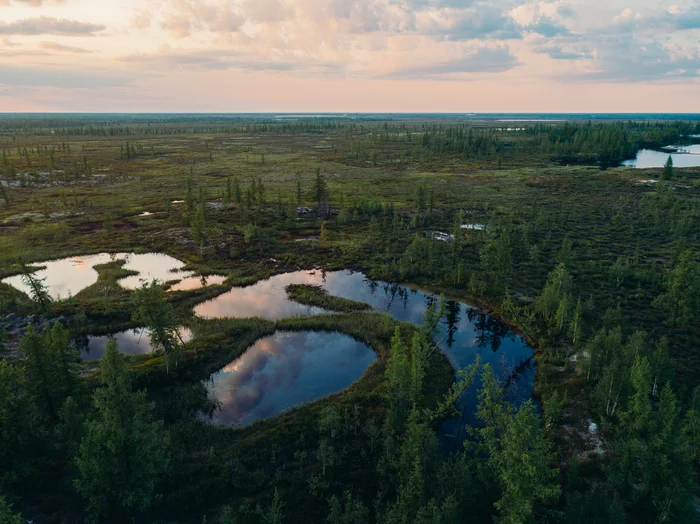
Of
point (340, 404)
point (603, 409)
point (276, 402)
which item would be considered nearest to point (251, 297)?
point (276, 402)

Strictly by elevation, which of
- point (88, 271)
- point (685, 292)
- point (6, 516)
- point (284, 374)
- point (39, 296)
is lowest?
point (284, 374)

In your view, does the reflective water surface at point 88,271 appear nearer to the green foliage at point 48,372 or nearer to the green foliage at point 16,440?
the green foliage at point 48,372

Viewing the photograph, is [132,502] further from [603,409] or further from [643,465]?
[603,409]

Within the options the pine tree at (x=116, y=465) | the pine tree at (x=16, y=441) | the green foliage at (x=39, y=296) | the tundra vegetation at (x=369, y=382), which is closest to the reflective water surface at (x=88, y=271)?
the tundra vegetation at (x=369, y=382)

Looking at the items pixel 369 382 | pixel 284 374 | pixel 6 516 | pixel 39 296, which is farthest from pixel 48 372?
pixel 369 382

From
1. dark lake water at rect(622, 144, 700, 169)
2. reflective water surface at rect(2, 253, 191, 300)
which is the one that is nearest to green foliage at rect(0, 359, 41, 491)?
reflective water surface at rect(2, 253, 191, 300)

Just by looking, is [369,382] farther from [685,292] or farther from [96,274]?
[96,274]
